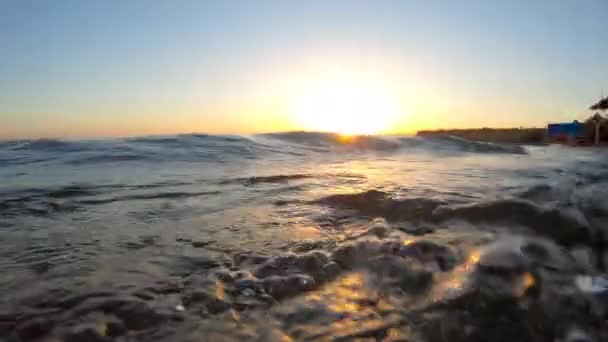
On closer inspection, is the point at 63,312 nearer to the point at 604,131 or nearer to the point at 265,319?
the point at 265,319

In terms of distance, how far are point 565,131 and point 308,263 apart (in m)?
26.9

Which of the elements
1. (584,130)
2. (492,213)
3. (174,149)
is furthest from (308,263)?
(584,130)

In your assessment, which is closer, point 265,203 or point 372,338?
point 372,338

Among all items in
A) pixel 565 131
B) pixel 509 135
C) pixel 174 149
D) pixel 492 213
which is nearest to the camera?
pixel 492 213

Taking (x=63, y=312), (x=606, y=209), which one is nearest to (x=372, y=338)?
(x=63, y=312)

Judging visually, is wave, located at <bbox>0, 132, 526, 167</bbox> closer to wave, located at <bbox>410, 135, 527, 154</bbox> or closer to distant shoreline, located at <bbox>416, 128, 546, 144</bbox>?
wave, located at <bbox>410, 135, 527, 154</bbox>

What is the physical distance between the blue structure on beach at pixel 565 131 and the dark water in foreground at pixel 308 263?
2176 centimetres

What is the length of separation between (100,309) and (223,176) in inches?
129

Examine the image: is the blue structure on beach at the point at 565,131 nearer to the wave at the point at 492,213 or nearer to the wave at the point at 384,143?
the wave at the point at 384,143

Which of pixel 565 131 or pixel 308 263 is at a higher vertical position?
pixel 565 131

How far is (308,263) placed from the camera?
165 cm

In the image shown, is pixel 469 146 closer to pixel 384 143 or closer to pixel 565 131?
pixel 384 143

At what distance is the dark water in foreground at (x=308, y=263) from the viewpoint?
1188mm

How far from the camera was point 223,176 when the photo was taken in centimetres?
448
